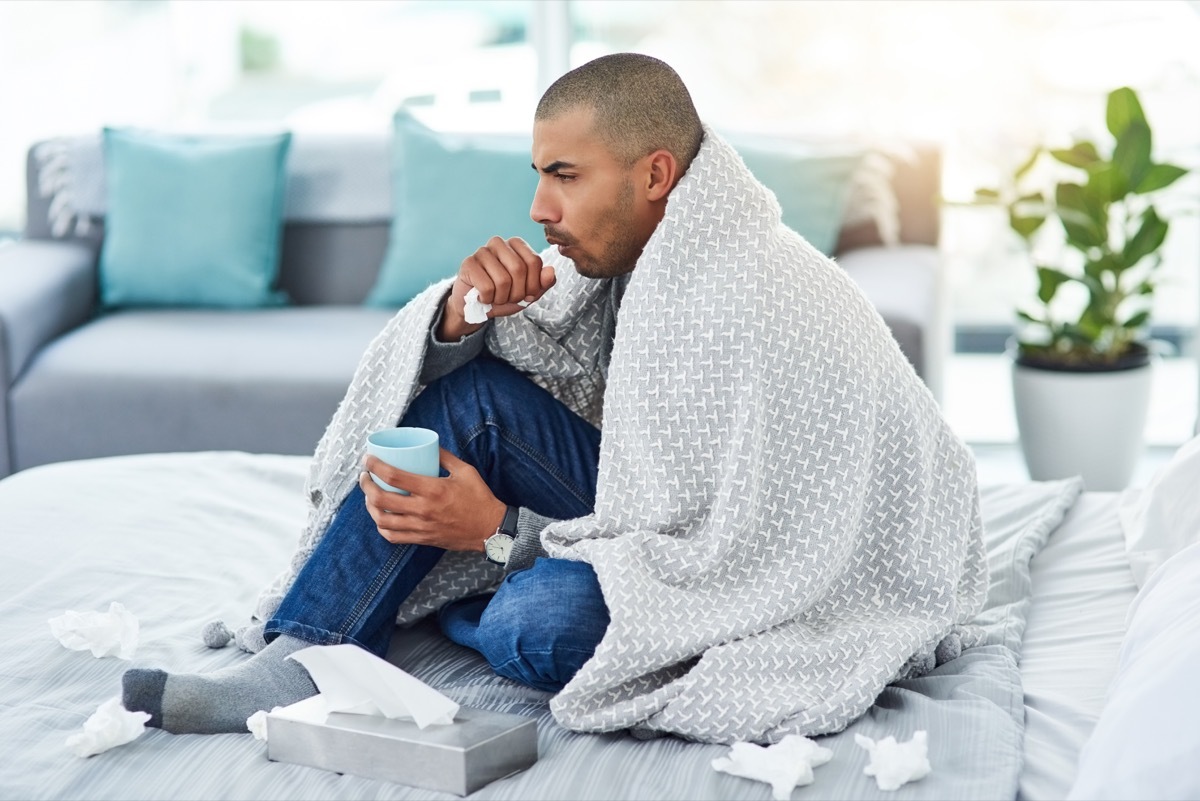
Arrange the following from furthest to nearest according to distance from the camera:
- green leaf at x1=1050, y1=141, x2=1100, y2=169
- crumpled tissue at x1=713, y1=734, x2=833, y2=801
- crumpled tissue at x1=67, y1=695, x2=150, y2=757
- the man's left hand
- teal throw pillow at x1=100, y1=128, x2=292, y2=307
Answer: teal throw pillow at x1=100, y1=128, x2=292, y2=307, green leaf at x1=1050, y1=141, x2=1100, y2=169, the man's left hand, crumpled tissue at x1=67, y1=695, x2=150, y2=757, crumpled tissue at x1=713, y1=734, x2=833, y2=801

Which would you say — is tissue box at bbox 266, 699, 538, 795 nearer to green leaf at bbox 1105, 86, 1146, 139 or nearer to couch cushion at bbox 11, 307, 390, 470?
couch cushion at bbox 11, 307, 390, 470

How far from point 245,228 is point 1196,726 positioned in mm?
2573

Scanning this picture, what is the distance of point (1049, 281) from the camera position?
3.10m

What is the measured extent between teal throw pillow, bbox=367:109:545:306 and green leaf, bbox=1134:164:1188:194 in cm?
131

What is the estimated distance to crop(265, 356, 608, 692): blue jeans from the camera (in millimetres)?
1422

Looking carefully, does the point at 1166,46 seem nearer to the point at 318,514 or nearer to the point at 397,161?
the point at 397,161

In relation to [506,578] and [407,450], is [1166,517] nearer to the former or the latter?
[506,578]

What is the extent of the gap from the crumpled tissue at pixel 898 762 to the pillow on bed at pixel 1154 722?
13cm

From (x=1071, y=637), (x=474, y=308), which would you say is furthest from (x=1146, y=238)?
(x=474, y=308)

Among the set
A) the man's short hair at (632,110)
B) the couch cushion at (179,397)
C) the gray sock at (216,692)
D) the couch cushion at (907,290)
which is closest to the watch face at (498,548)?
the gray sock at (216,692)

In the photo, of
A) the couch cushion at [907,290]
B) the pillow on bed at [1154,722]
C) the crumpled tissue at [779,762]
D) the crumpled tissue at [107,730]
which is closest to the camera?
the pillow on bed at [1154,722]

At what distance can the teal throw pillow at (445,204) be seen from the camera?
3.13 meters

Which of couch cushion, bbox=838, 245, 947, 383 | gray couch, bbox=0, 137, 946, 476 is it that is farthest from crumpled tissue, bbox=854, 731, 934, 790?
gray couch, bbox=0, 137, 946, 476

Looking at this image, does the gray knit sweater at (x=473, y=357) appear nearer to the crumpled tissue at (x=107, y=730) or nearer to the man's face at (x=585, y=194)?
the man's face at (x=585, y=194)
